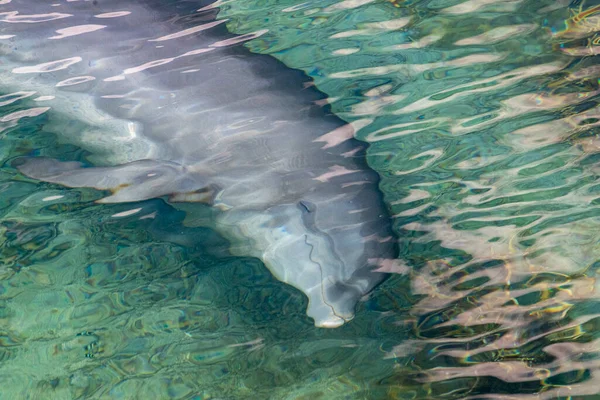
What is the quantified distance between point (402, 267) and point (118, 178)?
6.62 ft

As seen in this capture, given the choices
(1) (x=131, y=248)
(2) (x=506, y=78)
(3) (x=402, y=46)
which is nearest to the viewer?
(1) (x=131, y=248)

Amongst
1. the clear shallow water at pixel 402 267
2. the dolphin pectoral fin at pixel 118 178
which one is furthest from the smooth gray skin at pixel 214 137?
the clear shallow water at pixel 402 267

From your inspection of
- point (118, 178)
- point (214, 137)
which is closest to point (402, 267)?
point (214, 137)

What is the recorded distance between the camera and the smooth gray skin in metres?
3.62

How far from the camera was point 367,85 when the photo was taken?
456cm

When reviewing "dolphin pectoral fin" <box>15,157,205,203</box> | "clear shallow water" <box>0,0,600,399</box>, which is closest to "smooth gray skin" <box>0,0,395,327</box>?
"dolphin pectoral fin" <box>15,157,205,203</box>

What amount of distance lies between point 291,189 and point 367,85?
42.7 inches

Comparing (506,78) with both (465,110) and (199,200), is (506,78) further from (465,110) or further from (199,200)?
(199,200)

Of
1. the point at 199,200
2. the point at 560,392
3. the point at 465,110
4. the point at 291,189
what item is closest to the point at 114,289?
the point at 199,200

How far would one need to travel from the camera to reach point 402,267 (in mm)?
3283

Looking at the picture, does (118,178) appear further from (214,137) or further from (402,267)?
(402,267)

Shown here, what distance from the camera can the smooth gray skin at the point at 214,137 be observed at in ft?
11.9

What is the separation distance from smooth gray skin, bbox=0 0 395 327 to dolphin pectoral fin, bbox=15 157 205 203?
0.04 ft

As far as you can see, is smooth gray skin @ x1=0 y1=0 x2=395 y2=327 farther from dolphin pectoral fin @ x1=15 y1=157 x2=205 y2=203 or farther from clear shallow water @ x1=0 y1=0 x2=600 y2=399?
clear shallow water @ x1=0 y1=0 x2=600 y2=399
